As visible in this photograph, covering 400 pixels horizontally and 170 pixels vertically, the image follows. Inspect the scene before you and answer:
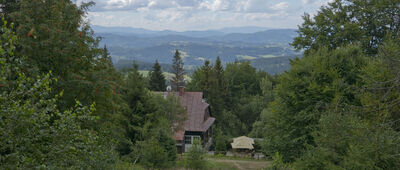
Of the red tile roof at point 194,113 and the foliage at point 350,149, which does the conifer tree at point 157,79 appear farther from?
the foliage at point 350,149

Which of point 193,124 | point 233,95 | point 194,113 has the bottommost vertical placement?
point 193,124

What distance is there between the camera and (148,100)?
21.4m

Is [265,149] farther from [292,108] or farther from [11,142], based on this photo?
[11,142]

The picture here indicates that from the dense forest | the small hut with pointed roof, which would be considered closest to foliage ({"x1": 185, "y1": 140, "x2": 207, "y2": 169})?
the dense forest

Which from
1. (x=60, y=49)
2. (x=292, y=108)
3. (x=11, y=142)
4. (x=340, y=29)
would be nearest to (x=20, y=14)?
(x=60, y=49)

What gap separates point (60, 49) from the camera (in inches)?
501

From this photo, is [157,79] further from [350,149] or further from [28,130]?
[28,130]

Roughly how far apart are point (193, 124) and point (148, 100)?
1755 centimetres

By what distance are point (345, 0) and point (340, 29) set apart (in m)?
2.48

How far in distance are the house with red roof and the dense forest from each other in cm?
735

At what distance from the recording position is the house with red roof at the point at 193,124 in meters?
36.4

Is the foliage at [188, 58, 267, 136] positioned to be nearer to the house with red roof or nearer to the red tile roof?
the house with red roof

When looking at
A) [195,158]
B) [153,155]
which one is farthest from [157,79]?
[153,155]

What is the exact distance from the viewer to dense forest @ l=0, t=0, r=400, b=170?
592cm
